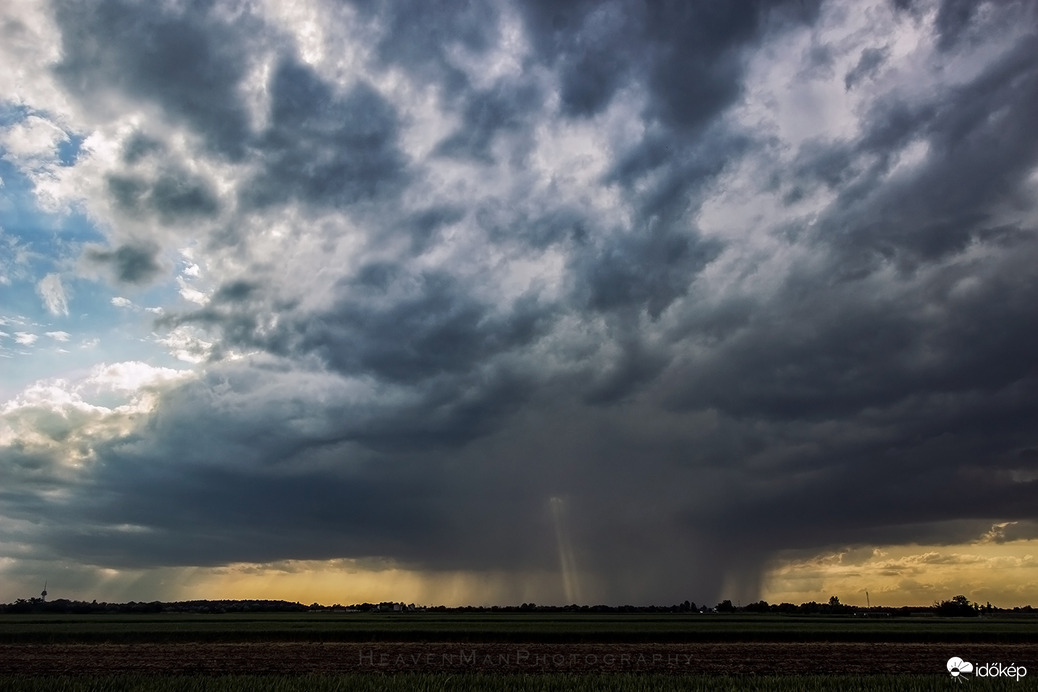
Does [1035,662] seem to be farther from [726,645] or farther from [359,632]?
[359,632]

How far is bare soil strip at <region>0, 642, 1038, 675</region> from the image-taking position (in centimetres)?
3775

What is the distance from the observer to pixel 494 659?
43344mm

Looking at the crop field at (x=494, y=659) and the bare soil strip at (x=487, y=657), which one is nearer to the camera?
the crop field at (x=494, y=659)

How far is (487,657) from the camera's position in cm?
4456

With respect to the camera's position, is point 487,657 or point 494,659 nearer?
point 494,659

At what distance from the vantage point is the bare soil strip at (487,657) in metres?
37.8

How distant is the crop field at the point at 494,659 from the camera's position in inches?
920

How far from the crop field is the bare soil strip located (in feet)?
Answer: 0.39

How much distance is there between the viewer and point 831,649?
51.6 m

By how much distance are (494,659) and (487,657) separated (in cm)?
141

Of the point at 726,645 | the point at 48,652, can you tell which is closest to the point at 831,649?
the point at 726,645

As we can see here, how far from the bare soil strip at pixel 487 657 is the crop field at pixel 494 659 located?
12cm

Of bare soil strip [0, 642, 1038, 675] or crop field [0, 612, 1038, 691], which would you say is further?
bare soil strip [0, 642, 1038, 675]

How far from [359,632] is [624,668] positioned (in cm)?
4011
